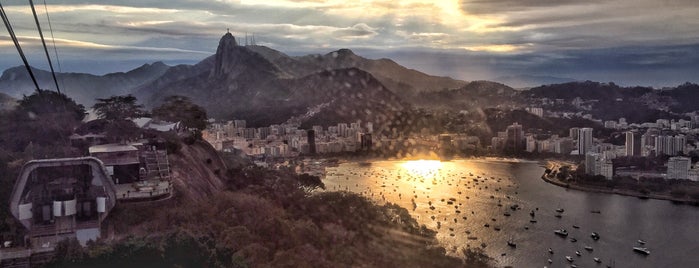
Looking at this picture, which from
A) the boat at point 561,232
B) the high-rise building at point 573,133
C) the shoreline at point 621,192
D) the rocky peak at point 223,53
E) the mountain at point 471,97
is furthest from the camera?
the mountain at point 471,97

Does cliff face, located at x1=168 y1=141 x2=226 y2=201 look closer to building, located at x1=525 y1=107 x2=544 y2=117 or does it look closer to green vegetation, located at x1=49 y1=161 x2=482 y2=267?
green vegetation, located at x1=49 y1=161 x2=482 y2=267

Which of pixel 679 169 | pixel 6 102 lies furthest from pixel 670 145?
pixel 6 102

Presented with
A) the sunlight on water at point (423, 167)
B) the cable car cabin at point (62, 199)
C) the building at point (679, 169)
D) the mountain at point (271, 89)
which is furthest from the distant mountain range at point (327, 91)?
the cable car cabin at point (62, 199)

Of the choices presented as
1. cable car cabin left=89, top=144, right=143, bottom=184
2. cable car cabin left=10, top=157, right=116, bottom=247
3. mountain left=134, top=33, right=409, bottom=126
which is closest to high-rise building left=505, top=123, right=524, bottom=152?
mountain left=134, top=33, right=409, bottom=126

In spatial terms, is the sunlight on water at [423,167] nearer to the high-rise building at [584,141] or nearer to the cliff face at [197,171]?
the high-rise building at [584,141]

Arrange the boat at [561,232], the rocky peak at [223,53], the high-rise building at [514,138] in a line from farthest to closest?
the rocky peak at [223,53] → the high-rise building at [514,138] → the boat at [561,232]

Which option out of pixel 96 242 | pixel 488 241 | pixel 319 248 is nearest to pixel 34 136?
pixel 96 242
